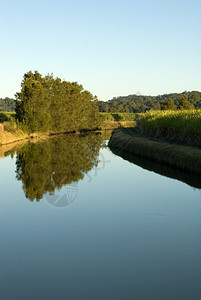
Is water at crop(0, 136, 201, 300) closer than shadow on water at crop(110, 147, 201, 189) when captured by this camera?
Yes

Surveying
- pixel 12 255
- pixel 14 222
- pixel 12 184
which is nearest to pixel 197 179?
pixel 12 184

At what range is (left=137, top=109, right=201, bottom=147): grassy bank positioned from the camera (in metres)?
42.1

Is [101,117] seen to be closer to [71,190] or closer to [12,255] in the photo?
[71,190]

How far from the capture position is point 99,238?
575 inches

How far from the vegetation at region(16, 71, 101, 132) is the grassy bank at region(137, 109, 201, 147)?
19.6m

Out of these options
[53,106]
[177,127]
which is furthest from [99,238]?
[53,106]

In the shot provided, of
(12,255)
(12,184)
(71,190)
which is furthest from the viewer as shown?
(12,184)

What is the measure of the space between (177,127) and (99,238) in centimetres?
3406

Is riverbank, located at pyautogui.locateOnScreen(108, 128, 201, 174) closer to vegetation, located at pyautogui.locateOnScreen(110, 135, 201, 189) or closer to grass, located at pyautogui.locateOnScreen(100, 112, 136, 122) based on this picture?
vegetation, located at pyautogui.locateOnScreen(110, 135, 201, 189)

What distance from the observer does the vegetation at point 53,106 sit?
6856 centimetres

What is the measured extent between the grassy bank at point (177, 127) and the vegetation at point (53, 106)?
771 inches

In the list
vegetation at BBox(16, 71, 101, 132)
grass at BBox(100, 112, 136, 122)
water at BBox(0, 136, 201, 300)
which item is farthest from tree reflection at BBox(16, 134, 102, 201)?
grass at BBox(100, 112, 136, 122)

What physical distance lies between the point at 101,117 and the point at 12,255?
106 metres

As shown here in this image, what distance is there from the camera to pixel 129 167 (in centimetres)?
3566
